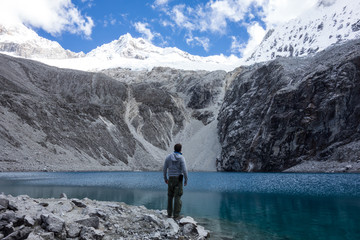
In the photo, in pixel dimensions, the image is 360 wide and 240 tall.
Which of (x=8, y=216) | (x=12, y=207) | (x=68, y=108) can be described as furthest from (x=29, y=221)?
(x=68, y=108)

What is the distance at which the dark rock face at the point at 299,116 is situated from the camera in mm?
77062

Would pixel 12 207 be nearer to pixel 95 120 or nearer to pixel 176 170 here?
pixel 176 170

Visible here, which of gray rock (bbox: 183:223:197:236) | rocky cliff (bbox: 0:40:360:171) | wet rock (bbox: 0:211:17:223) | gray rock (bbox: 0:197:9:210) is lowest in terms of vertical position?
gray rock (bbox: 183:223:197:236)

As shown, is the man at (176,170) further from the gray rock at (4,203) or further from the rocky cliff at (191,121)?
the rocky cliff at (191,121)

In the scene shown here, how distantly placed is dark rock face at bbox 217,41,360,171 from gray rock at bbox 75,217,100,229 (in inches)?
2797

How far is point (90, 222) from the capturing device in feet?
35.1

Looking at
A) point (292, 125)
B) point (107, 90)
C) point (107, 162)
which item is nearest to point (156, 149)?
point (107, 162)

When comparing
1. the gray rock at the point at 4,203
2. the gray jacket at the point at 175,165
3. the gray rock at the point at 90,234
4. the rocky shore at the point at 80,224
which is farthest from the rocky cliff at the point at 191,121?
the gray rock at the point at 90,234

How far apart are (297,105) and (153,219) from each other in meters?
81.0

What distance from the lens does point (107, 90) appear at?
143000 millimetres

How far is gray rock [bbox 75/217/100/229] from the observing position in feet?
34.5

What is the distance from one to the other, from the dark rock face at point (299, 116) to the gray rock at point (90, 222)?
71046 mm

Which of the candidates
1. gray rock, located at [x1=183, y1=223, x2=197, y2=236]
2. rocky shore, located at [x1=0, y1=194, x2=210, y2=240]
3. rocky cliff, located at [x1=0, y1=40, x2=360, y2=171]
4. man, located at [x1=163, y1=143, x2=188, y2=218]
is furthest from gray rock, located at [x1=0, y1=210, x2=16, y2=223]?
rocky cliff, located at [x1=0, y1=40, x2=360, y2=171]

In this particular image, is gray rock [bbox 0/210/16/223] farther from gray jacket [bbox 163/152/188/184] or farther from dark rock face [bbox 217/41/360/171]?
dark rock face [bbox 217/41/360/171]
